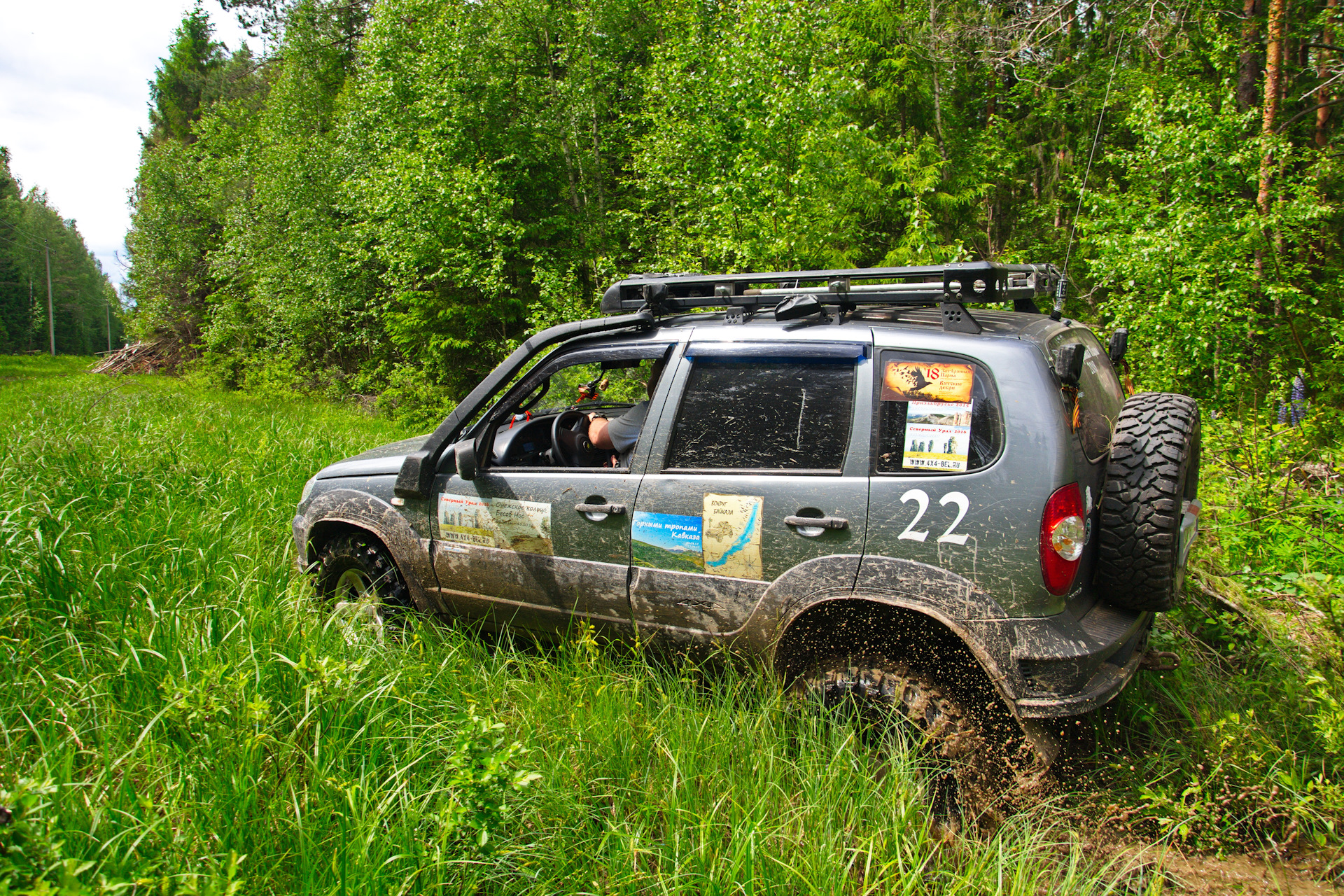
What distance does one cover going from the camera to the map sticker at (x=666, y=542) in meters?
3.10

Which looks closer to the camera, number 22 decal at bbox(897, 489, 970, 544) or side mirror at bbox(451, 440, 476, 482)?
number 22 decal at bbox(897, 489, 970, 544)

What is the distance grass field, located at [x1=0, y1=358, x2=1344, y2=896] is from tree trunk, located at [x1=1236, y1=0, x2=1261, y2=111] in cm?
1083

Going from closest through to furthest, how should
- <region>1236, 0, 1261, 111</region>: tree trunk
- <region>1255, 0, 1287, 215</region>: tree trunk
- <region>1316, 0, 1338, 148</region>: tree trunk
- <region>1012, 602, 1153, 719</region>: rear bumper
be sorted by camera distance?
<region>1012, 602, 1153, 719</region>: rear bumper
<region>1255, 0, 1287, 215</region>: tree trunk
<region>1236, 0, 1261, 111</region>: tree trunk
<region>1316, 0, 1338, 148</region>: tree trunk

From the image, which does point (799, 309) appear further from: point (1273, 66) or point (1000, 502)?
point (1273, 66)

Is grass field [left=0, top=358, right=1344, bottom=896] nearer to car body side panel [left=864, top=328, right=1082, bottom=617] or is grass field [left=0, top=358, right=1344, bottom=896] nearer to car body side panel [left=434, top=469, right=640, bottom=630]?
car body side panel [left=434, top=469, right=640, bottom=630]

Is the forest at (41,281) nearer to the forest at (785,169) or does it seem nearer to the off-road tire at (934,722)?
the forest at (785,169)

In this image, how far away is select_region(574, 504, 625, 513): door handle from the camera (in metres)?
3.27

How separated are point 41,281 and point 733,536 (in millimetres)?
109836

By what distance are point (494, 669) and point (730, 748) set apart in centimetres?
126

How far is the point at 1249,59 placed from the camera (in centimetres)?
1175

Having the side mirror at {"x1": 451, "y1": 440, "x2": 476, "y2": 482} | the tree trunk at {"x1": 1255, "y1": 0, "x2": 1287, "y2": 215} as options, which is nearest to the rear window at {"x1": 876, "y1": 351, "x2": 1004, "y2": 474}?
the side mirror at {"x1": 451, "y1": 440, "x2": 476, "y2": 482}

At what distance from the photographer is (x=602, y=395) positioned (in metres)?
5.19

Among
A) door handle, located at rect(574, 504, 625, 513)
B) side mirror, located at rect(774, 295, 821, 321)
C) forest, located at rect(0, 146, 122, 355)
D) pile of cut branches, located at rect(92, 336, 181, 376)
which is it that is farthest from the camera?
forest, located at rect(0, 146, 122, 355)

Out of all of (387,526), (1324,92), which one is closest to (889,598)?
(387,526)
